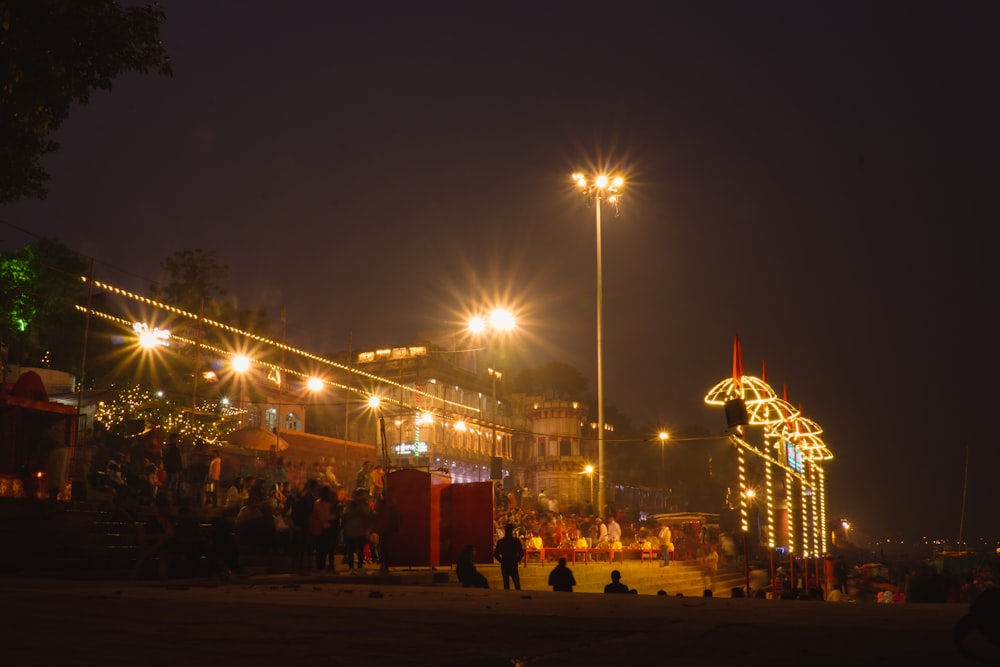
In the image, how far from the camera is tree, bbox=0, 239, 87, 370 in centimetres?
3316

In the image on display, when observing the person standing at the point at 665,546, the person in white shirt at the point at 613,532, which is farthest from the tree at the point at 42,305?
the person standing at the point at 665,546

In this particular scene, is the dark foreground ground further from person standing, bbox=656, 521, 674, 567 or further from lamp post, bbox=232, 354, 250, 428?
lamp post, bbox=232, 354, 250, 428

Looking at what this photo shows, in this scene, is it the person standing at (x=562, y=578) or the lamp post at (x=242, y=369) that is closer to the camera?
the person standing at (x=562, y=578)

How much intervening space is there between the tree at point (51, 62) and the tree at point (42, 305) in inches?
680

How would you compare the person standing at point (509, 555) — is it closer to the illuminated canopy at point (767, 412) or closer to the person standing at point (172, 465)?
the person standing at point (172, 465)

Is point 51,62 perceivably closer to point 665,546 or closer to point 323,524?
point 323,524

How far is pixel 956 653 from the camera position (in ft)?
15.1

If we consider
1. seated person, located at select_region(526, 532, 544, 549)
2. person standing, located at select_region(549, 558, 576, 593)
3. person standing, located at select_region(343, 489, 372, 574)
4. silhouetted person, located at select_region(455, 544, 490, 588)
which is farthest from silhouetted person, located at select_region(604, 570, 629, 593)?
seated person, located at select_region(526, 532, 544, 549)

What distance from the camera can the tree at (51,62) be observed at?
12.5 m

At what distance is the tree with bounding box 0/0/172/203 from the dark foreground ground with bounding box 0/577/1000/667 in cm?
783

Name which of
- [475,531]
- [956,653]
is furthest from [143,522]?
[956,653]

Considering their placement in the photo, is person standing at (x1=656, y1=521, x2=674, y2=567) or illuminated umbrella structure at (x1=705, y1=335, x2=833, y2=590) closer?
illuminated umbrella structure at (x1=705, y1=335, x2=833, y2=590)

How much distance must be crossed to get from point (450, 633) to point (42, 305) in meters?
34.6

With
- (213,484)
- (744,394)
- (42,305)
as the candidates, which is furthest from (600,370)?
(42,305)
